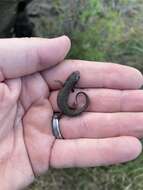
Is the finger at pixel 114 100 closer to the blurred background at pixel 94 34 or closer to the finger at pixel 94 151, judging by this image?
the finger at pixel 94 151

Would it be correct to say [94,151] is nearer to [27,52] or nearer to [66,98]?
[66,98]

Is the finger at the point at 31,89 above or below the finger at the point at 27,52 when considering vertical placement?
below

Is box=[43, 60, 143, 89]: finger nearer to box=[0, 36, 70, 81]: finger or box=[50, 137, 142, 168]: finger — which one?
box=[0, 36, 70, 81]: finger

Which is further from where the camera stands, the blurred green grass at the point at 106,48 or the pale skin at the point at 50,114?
the blurred green grass at the point at 106,48

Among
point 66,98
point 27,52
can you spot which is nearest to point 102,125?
point 66,98

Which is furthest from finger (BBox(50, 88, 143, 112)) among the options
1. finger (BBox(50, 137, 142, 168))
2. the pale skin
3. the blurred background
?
the blurred background

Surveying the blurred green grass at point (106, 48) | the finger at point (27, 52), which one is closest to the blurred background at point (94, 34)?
the blurred green grass at point (106, 48)
